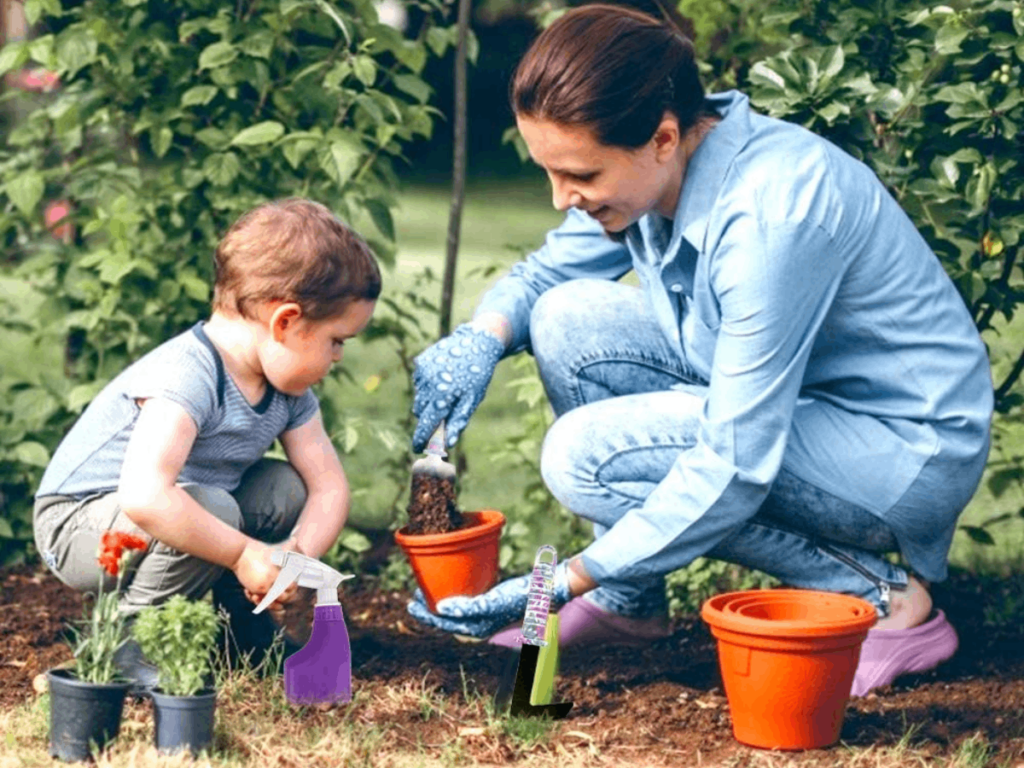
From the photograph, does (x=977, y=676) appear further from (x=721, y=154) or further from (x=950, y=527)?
(x=721, y=154)

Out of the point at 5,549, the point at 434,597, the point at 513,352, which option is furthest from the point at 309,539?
the point at 5,549

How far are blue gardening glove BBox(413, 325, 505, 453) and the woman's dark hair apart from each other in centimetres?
51

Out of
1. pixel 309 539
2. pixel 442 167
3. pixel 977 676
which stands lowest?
pixel 442 167

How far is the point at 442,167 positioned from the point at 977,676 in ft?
42.0

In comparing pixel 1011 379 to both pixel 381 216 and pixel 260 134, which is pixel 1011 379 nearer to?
pixel 381 216

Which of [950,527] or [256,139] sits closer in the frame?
[950,527]

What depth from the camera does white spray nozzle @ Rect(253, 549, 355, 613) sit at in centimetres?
264

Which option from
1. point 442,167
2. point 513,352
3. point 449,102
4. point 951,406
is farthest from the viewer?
point 442,167

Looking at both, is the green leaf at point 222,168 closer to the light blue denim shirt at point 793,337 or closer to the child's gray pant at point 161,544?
the child's gray pant at point 161,544

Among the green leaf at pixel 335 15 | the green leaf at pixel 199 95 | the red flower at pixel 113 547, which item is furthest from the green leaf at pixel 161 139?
the red flower at pixel 113 547

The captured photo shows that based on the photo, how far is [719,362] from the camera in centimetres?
271

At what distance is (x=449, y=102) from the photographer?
13.2 metres

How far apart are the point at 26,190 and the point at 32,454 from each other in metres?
0.59

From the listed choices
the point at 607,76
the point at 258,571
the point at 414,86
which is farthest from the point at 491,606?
the point at 414,86
